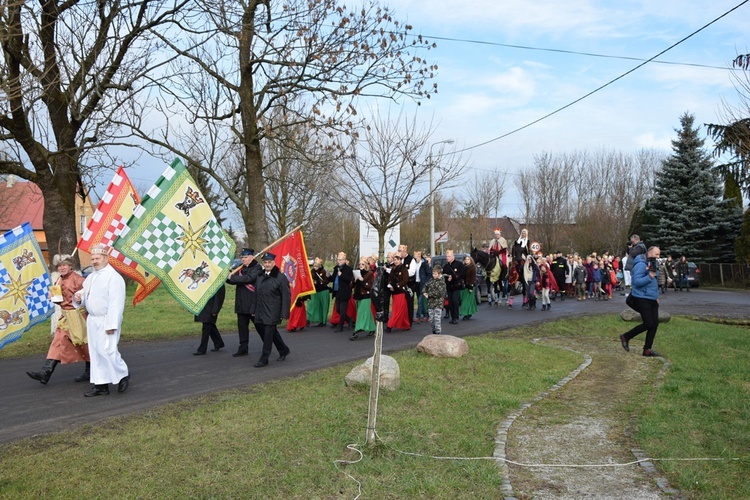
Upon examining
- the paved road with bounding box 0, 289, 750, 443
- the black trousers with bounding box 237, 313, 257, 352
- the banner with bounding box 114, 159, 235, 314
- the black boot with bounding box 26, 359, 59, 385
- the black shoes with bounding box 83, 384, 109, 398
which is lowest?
the paved road with bounding box 0, 289, 750, 443

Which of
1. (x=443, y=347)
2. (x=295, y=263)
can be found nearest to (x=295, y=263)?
(x=295, y=263)

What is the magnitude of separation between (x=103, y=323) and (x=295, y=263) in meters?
6.23

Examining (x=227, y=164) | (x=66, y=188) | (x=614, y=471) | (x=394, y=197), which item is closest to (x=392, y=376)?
(x=614, y=471)

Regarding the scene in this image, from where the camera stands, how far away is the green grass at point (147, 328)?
1373 cm

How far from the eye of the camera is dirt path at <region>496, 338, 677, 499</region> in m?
5.46

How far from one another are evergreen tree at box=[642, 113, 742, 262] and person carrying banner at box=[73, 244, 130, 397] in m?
40.1

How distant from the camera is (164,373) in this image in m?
10.6

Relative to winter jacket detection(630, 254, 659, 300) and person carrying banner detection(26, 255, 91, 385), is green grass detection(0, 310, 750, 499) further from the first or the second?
person carrying banner detection(26, 255, 91, 385)

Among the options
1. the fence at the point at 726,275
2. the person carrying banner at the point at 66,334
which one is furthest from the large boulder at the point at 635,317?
the fence at the point at 726,275

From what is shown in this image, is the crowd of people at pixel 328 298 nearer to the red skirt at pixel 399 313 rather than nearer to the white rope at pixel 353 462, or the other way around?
the red skirt at pixel 399 313

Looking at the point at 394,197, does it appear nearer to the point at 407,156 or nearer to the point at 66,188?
the point at 407,156

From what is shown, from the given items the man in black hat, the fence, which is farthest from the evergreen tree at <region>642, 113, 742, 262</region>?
the man in black hat

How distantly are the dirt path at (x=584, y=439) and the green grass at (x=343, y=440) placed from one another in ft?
0.57

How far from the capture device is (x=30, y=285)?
1068 centimetres
